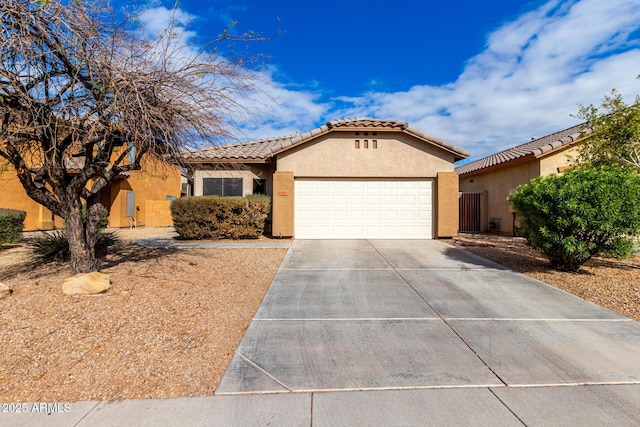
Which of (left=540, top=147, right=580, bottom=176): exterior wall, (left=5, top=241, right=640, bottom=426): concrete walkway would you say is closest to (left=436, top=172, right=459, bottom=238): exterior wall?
(left=540, top=147, right=580, bottom=176): exterior wall

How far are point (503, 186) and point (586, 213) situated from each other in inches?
344

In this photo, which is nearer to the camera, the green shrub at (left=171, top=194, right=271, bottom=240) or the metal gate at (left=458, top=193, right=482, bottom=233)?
the green shrub at (left=171, top=194, right=271, bottom=240)

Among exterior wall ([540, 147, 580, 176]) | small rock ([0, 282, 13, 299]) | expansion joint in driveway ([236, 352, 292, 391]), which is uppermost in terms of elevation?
exterior wall ([540, 147, 580, 176])

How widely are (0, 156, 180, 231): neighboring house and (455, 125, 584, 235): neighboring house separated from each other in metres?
14.1

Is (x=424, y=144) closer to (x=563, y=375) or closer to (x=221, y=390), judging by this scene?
(x=563, y=375)

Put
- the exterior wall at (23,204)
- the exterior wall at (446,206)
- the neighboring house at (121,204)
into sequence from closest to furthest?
the exterior wall at (446,206) → the exterior wall at (23,204) → the neighboring house at (121,204)

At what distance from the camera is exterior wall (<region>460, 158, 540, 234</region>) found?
13.0 metres

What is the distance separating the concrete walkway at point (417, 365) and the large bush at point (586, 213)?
5.09 ft

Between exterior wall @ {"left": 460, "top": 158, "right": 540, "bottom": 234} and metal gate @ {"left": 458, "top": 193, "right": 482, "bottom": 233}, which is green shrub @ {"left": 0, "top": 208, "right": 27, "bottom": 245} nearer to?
metal gate @ {"left": 458, "top": 193, "right": 482, "bottom": 233}

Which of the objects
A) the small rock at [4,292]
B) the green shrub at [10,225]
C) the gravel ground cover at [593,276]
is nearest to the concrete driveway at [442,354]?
the gravel ground cover at [593,276]

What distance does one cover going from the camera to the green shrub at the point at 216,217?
11.7 metres

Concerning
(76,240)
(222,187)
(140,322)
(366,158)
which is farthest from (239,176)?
(140,322)

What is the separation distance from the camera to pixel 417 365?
339 centimetres

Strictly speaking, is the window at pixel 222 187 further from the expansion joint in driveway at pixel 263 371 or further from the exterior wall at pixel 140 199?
the expansion joint in driveway at pixel 263 371
